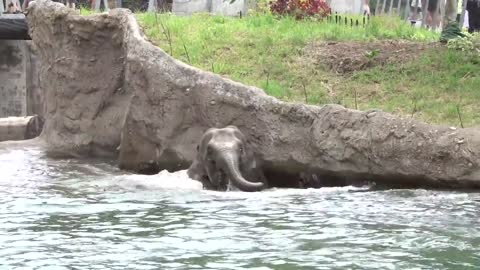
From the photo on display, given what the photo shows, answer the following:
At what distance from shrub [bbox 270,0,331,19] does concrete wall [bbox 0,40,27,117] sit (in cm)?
874

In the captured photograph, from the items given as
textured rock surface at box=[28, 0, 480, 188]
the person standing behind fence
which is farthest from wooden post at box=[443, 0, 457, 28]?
textured rock surface at box=[28, 0, 480, 188]

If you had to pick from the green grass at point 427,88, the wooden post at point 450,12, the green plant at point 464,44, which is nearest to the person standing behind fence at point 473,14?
the wooden post at point 450,12

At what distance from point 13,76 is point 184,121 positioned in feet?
42.4

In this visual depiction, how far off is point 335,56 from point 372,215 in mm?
5665

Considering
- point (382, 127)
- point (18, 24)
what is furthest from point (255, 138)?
point (18, 24)

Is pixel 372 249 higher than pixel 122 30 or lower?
lower

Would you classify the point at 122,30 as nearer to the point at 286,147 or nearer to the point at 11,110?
the point at 286,147

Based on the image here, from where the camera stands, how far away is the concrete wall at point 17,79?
24.8 m

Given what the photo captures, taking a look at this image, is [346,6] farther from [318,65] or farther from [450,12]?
[318,65]

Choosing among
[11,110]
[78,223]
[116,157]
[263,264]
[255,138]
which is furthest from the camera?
[11,110]

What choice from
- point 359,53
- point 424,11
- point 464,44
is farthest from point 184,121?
point 424,11

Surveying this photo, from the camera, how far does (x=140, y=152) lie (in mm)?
13516

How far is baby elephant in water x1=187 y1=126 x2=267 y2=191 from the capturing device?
11812 mm

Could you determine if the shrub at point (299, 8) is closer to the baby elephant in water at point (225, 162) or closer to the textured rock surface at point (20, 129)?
the textured rock surface at point (20, 129)
